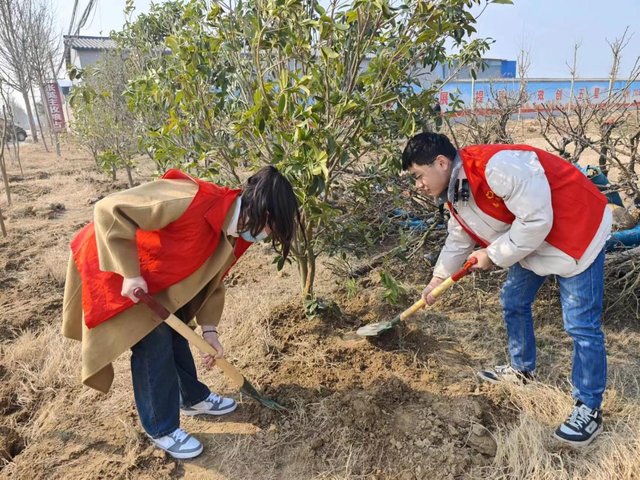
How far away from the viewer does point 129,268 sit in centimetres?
164

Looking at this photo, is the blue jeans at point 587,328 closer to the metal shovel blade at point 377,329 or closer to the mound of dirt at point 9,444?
the metal shovel blade at point 377,329

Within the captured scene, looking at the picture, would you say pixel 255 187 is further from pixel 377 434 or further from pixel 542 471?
pixel 542 471

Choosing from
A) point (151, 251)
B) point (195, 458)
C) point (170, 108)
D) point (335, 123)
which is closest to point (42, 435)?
point (195, 458)

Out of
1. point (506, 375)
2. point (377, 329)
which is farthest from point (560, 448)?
point (377, 329)

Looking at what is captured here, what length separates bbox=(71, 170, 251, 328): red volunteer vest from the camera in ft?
5.68

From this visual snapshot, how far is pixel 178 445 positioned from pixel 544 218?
1.88 metres

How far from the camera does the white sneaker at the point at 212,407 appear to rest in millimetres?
2322

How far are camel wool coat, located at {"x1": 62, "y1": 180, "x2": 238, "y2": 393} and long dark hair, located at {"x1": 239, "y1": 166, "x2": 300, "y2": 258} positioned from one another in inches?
5.0

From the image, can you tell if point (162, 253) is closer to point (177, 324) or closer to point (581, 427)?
point (177, 324)

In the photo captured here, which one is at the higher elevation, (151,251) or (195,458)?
(151,251)

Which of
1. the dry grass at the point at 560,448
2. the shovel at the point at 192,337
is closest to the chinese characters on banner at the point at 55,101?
the shovel at the point at 192,337

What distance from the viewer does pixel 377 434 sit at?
81.7 inches

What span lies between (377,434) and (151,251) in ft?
4.30

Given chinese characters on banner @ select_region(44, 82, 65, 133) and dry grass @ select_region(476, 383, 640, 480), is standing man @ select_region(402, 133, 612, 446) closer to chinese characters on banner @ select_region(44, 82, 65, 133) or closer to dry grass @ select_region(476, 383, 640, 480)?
dry grass @ select_region(476, 383, 640, 480)
